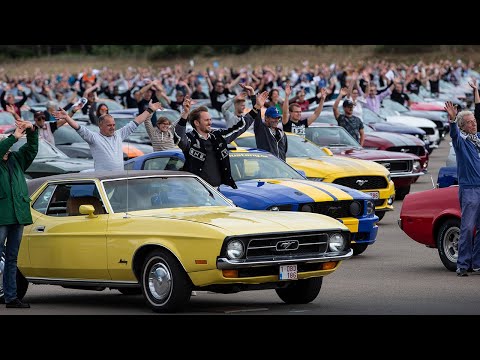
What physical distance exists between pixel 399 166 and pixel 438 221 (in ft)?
27.6

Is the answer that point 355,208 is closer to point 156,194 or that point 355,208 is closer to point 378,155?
point 156,194

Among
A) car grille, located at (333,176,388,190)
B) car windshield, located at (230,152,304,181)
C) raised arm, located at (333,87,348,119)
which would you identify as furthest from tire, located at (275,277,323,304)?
raised arm, located at (333,87,348,119)

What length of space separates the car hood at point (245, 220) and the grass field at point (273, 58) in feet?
236

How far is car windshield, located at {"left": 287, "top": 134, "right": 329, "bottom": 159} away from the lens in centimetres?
1989

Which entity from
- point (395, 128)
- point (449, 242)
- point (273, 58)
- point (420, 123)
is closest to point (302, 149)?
point (449, 242)

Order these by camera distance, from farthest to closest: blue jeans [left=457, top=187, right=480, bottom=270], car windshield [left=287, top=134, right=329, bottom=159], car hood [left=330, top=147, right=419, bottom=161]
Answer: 1. car hood [left=330, top=147, right=419, bottom=161]
2. car windshield [left=287, top=134, right=329, bottom=159]
3. blue jeans [left=457, top=187, right=480, bottom=270]

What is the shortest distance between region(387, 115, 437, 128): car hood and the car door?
2400cm

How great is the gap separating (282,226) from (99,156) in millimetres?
3680

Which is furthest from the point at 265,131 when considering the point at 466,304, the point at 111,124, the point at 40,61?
the point at 40,61

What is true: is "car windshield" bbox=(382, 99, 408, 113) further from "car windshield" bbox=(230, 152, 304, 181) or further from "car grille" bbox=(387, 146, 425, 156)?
"car windshield" bbox=(230, 152, 304, 181)

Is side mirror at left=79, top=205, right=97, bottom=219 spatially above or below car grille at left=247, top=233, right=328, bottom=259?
above
